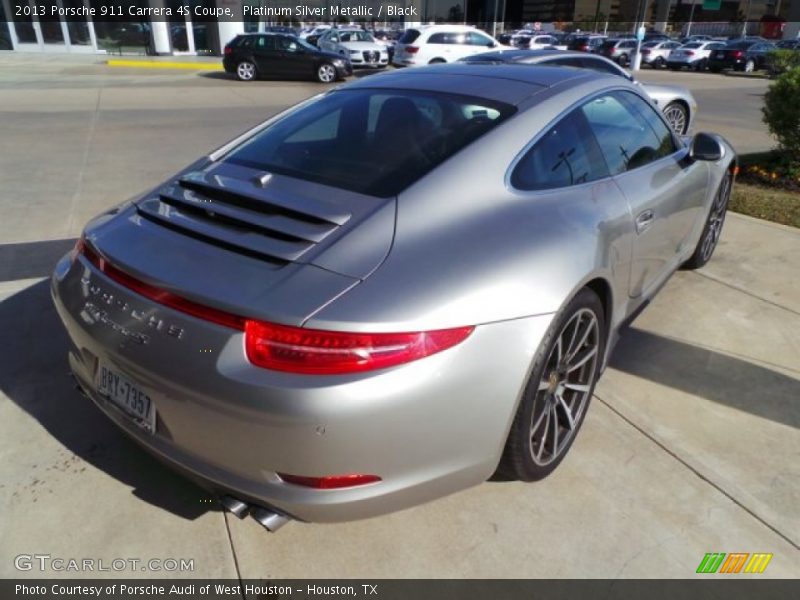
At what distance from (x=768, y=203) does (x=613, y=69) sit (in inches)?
164

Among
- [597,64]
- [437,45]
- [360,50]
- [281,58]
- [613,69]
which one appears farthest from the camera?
[360,50]

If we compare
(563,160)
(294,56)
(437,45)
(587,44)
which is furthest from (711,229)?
(587,44)

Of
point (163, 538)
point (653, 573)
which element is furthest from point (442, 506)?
point (163, 538)

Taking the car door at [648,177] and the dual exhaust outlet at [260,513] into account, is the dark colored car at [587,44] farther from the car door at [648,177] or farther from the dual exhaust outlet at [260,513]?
the dual exhaust outlet at [260,513]

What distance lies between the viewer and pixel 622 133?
3.02 m

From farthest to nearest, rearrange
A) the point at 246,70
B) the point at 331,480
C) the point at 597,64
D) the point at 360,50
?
the point at 360,50
the point at 246,70
the point at 597,64
the point at 331,480

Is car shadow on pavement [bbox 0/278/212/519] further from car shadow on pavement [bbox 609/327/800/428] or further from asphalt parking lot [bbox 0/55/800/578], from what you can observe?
car shadow on pavement [bbox 609/327/800/428]

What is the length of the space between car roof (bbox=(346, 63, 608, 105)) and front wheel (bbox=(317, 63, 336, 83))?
680 inches

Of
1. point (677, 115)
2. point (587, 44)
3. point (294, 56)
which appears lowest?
point (587, 44)

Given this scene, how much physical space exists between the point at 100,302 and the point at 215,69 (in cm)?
2337

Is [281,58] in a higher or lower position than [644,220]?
lower

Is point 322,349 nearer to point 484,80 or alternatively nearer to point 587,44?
point 484,80

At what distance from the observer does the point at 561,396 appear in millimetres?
2484

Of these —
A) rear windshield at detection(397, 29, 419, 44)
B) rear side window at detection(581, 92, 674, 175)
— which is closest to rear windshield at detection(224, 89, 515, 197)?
rear side window at detection(581, 92, 674, 175)
